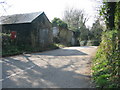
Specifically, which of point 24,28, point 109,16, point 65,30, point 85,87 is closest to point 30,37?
point 24,28

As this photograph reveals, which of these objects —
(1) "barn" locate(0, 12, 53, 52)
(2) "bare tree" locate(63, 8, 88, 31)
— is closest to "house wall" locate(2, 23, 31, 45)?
(1) "barn" locate(0, 12, 53, 52)

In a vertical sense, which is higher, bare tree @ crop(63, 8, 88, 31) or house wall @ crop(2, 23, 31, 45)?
bare tree @ crop(63, 8, 88, 31)

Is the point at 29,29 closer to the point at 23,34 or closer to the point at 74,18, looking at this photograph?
the point at 23,34

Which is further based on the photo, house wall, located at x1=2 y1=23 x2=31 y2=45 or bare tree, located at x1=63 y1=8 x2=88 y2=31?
bare tree, located at x1=63 y1=8 x2=88 y2=31

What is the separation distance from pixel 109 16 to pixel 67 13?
37.0 metres

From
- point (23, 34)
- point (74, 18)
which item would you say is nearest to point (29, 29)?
point (23, 34)

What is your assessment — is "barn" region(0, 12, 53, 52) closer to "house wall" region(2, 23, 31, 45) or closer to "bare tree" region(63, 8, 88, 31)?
→ "house wall" region(2, 23, 31, 45)

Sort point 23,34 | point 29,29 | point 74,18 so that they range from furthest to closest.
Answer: point 74,18
point 23,34
point 29,29

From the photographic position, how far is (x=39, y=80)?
15.1 feet

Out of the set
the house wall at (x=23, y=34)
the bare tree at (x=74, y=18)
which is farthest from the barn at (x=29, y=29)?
the bare tree at (x=74, y=18)

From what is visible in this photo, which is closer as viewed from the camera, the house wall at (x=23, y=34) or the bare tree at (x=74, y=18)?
the house wall at (x=23, y=34)

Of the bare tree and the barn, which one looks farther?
the bare tree

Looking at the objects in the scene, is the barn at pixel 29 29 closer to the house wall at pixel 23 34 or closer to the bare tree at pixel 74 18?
the house wall at pixel 23 34

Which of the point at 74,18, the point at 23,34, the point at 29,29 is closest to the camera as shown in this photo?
the point at 29,29
